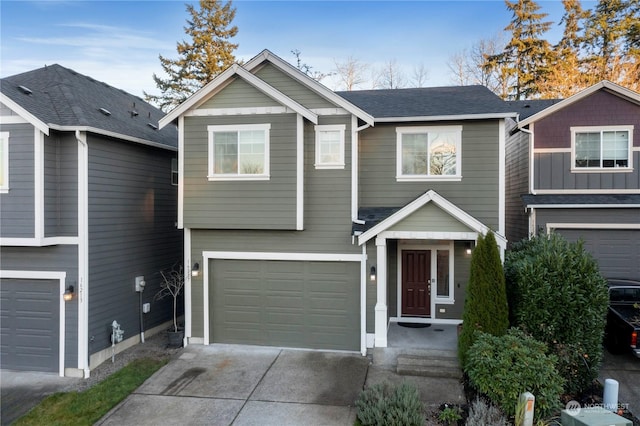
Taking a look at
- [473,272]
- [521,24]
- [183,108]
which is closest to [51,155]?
[183,108]

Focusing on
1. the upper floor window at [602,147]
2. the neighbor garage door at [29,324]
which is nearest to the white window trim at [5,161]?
the neighbor garage door at [29,324]

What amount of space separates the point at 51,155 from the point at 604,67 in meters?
26.8

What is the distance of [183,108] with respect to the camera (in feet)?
30.9

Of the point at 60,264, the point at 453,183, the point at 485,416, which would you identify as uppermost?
the point at 453,183

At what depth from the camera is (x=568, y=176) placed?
37.6 ft

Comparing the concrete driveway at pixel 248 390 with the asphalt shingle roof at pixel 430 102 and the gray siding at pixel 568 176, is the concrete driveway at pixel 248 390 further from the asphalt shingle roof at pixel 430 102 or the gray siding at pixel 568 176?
the gray siding at pixel 568 176

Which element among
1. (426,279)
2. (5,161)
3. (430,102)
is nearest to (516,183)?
(430,102)

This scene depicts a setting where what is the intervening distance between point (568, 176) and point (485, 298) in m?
6.48

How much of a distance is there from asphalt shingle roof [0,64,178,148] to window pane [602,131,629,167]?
12.9 meters

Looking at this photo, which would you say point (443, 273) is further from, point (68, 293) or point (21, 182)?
point (21, 182)

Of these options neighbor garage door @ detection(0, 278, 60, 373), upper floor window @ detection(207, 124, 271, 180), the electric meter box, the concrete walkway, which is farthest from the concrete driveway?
upper floor window @ detection(207, 124, 271, 180)

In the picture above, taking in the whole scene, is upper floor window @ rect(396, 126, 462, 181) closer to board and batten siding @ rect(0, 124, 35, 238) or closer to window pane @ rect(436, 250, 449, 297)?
window pane @ rect(436, 250, 449, 297)

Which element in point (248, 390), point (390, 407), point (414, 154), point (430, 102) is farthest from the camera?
point (430, 102)

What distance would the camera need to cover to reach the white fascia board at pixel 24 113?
7.82m
